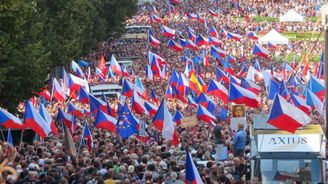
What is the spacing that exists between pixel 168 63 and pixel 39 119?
33.7 m

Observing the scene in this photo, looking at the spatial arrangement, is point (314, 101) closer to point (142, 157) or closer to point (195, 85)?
point (195, 85)

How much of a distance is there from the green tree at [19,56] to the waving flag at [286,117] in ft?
34.2

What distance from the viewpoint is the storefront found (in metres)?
20.0

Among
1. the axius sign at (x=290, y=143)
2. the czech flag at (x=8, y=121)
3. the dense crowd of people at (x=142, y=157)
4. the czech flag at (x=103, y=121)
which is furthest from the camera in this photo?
the czech flag at (x=103, y=121)

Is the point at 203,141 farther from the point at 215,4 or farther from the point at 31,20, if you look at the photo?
the point at 215,4

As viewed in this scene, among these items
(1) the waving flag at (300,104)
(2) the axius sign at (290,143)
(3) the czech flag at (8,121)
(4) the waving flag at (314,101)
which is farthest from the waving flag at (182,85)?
(2) the axius sign at (290,143)

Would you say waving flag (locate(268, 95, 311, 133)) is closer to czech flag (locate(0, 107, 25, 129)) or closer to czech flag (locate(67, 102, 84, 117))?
czech flag (locate(0, 107, 25, 129))

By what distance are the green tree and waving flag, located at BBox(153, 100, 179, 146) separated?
669 cm

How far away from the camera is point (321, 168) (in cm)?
2011

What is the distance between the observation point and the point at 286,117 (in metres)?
23.7

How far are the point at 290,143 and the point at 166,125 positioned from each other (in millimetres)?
6840

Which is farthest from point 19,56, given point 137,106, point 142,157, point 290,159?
point 290,159

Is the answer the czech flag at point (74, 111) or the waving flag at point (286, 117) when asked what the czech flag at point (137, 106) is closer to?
the czech flag at point (74, 111)

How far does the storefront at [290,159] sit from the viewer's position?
65.7ft
